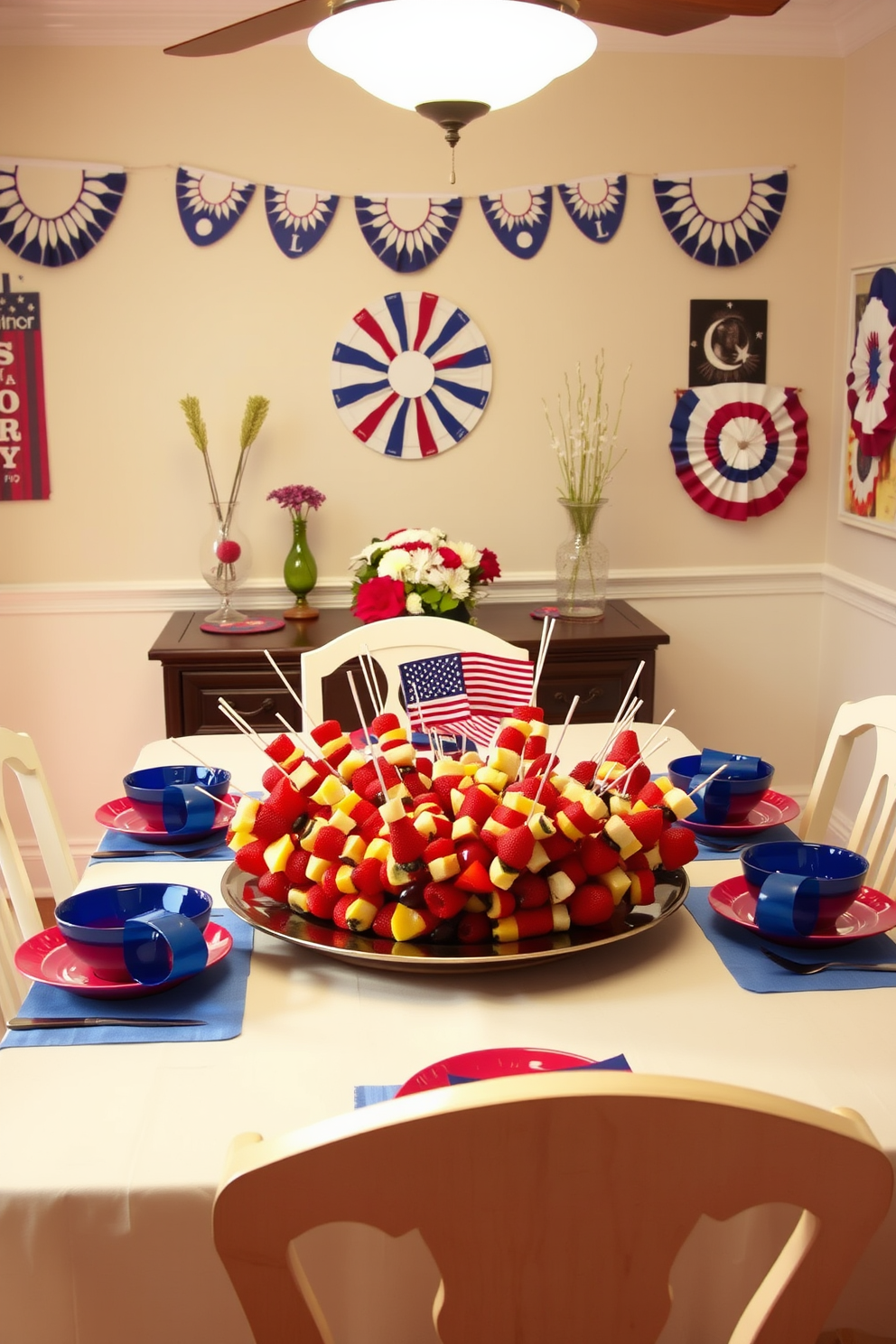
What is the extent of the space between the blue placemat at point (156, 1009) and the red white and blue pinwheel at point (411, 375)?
7.71 feet

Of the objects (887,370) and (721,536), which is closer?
(887,370)

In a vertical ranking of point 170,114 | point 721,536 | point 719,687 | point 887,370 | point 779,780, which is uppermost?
point 170,114

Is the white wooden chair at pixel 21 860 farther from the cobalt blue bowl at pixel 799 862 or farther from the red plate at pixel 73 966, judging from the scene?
the cobalt blue bowl at pixel 799 862

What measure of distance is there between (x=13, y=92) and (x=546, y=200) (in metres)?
1.47

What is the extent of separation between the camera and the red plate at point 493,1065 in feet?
3.75

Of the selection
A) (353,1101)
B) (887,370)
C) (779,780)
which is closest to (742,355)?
(887,370)

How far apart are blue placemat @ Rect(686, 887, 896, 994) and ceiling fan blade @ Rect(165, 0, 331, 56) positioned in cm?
124

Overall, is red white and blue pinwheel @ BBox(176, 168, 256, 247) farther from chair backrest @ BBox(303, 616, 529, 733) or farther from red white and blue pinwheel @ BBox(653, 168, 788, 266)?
chair backrest @ BBox(303, 616, 529, 733)

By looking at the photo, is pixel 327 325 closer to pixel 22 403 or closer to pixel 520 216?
pixel 520 216

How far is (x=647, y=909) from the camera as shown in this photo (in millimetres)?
1489

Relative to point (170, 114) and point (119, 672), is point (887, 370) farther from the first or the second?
point (119, 672)

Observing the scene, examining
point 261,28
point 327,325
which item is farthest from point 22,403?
point 261,28

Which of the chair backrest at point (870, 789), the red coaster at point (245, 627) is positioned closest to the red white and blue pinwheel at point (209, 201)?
the red coaster at point (245, 627)

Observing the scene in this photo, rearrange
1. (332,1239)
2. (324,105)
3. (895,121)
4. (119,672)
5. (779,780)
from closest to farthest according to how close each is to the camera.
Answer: (332,1239) < (895,121) < (324,105) < (119,672) < (779,780)
